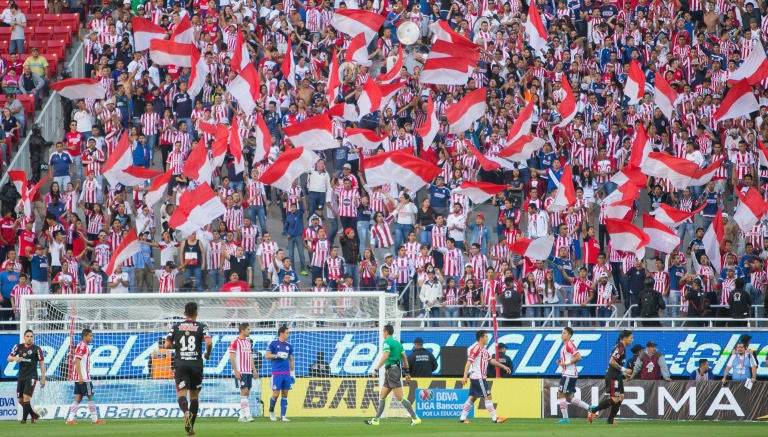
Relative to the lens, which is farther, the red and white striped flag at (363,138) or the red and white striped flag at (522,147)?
the red and white striped flag at (363,138)

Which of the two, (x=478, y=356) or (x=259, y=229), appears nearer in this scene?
(x=478, y=356)

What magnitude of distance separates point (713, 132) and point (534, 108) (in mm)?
4567

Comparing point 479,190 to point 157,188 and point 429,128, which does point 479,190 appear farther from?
point 157,188

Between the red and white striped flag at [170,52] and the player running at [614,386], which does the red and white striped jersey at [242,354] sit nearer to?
the player running at [614,386]

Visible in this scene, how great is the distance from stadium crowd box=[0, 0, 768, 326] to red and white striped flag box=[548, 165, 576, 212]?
1.21 ft

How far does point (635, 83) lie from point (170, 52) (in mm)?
11436

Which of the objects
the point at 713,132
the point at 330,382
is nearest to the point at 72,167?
the point at 330,382

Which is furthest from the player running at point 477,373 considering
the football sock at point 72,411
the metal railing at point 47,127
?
the metal railing at point 47,127

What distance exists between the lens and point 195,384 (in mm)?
19578

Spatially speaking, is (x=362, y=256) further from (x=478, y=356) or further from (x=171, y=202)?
(x=478, y=356)

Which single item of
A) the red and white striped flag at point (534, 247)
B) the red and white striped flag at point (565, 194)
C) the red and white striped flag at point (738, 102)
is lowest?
the red and white striped flag at point (534, 247)

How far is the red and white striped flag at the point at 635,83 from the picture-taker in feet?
107

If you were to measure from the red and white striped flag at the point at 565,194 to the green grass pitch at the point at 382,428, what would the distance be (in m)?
6.26

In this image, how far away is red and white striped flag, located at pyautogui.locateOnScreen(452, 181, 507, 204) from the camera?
30453 millimetres
